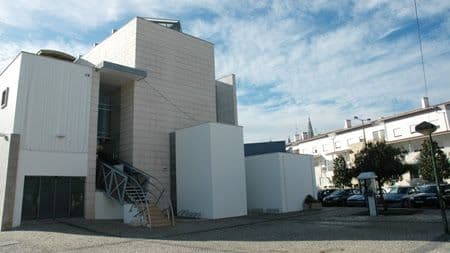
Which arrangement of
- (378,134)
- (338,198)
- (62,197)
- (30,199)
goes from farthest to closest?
1. (378,134)
2. (338,198)
3. (62,197)
4. (30,199)

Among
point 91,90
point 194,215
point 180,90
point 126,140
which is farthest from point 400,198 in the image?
point 91,90

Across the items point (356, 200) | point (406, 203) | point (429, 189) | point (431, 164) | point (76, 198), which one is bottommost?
point (406, 203)

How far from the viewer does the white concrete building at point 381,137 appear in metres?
43.4

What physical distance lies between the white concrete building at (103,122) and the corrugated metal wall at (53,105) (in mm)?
50

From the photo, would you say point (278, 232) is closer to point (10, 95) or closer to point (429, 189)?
point (10, 95)

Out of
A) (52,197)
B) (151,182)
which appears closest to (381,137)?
(151,182)

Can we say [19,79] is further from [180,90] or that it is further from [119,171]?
[180,90]

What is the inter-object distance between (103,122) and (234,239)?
1549cm

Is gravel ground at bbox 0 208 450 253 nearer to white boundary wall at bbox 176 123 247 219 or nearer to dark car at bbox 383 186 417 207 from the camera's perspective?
white boundary wall at bbox 176 123 247 219

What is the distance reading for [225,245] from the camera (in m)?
11.1

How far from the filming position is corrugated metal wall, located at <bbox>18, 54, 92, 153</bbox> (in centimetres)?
1928

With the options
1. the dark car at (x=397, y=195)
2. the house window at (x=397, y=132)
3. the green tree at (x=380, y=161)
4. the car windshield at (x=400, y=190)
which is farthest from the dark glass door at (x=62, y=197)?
the house window at (x=397, y=132)

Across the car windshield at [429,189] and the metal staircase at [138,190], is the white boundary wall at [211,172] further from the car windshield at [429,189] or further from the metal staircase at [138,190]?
the car windshield at [429,189]

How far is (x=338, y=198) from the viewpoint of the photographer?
99.5ft
